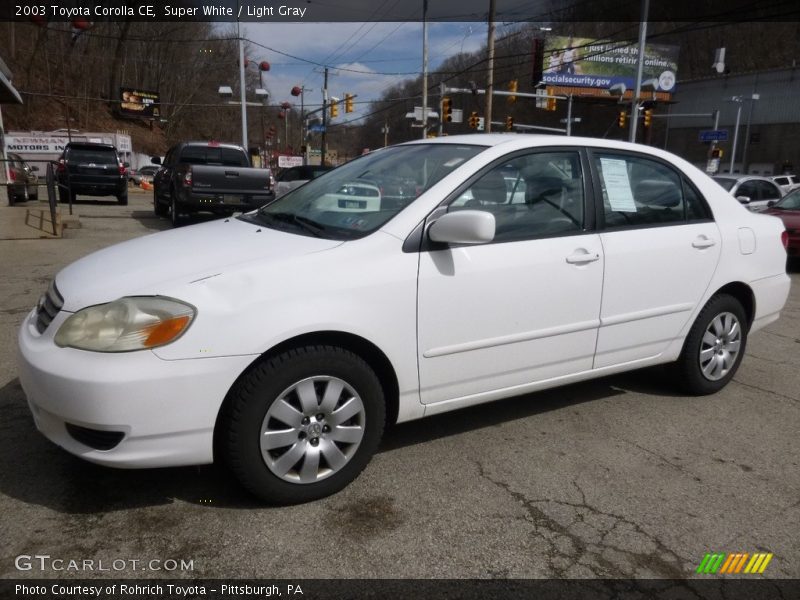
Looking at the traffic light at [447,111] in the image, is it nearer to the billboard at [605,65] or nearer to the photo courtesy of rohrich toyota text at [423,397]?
the photo courtesy of rohrich toyota text at [423,397]

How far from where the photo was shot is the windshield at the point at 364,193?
10.2 ft

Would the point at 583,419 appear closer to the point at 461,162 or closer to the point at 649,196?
the point at 649,196

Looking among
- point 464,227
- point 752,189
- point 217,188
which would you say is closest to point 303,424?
point 464,227

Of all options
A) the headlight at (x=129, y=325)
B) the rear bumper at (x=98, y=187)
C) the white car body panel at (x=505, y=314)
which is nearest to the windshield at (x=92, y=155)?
the rear bumper at (x=98, y=187)

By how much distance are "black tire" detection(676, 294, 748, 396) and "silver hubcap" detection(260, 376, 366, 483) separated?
239 centimetres

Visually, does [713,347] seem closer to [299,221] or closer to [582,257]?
[582,257]

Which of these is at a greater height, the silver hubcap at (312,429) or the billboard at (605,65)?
the billboard at (605,65)

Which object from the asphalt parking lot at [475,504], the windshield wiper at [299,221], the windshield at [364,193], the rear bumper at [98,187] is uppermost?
the windshield at [364,193]

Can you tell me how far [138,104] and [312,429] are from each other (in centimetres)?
6007

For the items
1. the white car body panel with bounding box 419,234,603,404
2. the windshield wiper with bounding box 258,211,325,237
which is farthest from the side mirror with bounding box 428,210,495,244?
the windshield wiper with bounding box 258,211,325,237

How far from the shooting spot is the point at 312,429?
272 centimetres

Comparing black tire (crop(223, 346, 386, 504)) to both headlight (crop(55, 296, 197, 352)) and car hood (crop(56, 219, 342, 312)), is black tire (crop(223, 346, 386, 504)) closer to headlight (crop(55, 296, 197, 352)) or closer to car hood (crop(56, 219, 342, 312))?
headlight (crop(55, 296, 197, 352))

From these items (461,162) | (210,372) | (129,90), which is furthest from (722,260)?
(129,90)

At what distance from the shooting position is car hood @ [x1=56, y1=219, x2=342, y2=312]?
260 centimetres
